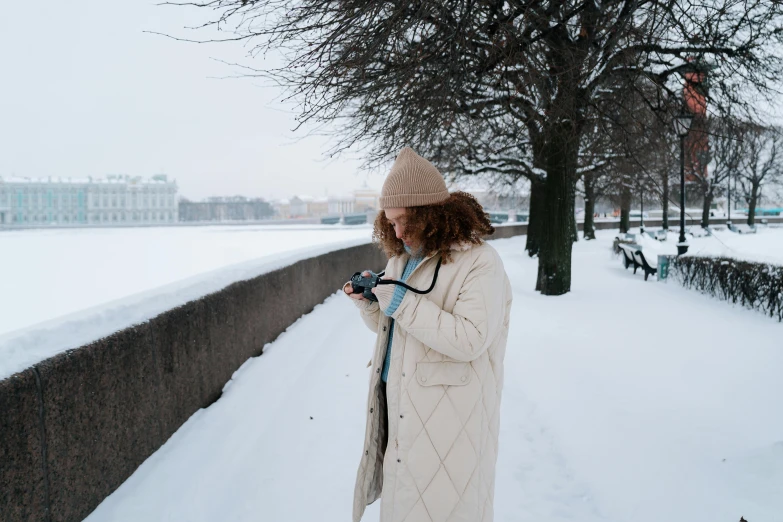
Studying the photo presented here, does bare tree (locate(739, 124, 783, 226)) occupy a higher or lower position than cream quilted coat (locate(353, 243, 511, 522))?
higher

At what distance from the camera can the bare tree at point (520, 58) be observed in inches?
202

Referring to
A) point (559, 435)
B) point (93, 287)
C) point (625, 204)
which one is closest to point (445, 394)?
point (559, 435)

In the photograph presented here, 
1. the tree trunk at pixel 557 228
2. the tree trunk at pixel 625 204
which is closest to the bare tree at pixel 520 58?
the tree trunk at pixel 557 228

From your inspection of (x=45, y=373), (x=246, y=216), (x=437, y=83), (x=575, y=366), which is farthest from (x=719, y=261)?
(x=246, y=216)

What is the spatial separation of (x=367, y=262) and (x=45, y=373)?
497 inches

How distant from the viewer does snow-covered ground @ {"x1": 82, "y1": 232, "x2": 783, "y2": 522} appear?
324 cm

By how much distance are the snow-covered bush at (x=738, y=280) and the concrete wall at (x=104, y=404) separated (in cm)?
716

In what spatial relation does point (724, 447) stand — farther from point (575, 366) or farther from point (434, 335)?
point (434, 335)

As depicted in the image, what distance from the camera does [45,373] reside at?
2689 millimetres

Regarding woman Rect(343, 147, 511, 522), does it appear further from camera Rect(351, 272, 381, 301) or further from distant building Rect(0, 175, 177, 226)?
distant building Rect(0, 175, 177, 226)

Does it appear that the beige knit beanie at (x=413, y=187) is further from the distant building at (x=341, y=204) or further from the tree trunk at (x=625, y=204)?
the distant building at (x=341, y=204)

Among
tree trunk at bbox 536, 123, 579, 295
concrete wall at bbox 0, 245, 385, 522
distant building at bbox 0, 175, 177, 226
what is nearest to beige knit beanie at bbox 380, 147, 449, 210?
concrete wall at bbox 0, 245, 385, 522

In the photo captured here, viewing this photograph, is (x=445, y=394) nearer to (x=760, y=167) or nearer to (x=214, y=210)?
(x=760, y=167)

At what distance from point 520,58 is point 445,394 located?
4948 millimetres
